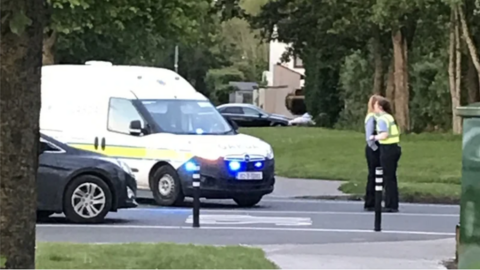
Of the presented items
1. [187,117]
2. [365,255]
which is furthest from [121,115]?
[365,255]

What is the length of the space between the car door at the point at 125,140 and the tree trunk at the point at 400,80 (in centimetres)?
2147

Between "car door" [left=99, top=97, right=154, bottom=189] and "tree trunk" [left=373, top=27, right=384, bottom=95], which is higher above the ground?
"tree trunk" [left=373, top=27, right=384, bottom=95]

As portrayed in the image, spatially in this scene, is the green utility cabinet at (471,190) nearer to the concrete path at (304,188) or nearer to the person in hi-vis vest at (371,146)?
the person in hi-vis vest at (371,146)

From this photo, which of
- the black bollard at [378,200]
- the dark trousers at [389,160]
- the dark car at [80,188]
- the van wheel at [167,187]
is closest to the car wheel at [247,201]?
the van wheel at [167,187]

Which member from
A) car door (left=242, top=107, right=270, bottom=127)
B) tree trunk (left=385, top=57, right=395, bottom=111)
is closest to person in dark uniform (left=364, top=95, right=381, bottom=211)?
tree trunk (left=385, top=57, right=395, bottom=111)

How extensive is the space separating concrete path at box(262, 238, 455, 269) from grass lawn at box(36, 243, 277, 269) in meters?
0.35

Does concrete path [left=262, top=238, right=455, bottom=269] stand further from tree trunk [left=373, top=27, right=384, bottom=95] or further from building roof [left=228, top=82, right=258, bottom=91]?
building roof [left=228, top=82, right=258, bottom=91]

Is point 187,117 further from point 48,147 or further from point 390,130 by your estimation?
point 48,147

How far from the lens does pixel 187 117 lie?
18.0 meters

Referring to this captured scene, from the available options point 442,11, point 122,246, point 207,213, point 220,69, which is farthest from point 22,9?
point 220,69

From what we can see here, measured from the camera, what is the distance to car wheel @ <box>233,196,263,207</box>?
681 inches

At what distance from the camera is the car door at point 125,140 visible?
17.4m

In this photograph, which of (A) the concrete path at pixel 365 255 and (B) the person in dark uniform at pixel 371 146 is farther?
(B) the person in dark uniform at pixel 371 146

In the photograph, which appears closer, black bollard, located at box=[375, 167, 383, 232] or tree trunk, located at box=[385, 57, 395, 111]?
black bollard, located at box=[375, 167, 383, 232]
